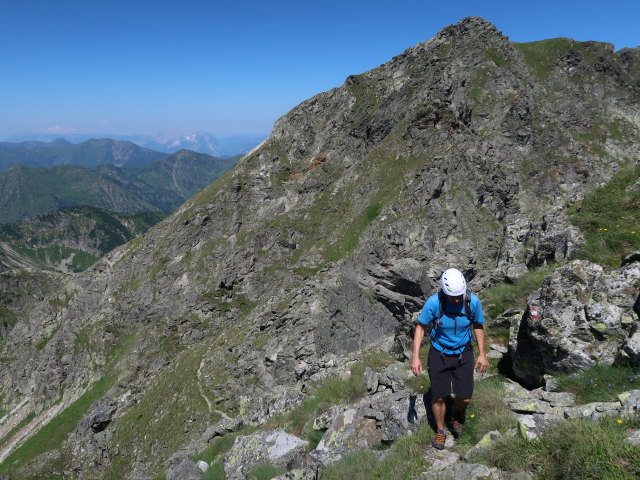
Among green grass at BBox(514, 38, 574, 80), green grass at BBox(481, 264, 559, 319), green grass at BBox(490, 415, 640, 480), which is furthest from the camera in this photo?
green grass at BBox(514, 38, 574, 80)

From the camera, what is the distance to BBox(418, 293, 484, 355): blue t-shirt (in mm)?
8891

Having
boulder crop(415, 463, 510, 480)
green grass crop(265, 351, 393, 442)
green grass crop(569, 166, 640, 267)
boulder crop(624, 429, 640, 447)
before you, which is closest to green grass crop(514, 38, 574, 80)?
green grass crop(569, 166, 640, 267)

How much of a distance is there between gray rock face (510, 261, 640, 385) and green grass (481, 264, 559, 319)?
168 inches

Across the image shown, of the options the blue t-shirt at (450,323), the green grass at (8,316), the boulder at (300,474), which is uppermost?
the blue t-shirt at (450,323)

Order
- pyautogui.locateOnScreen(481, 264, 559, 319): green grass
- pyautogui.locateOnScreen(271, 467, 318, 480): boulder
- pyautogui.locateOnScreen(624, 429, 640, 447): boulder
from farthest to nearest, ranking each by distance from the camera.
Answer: pyautogui.locateOnScreen(481, 264, 559, 319): green grass
pyautogui.locateOnScreen(271, 467, 318, 480): boulder
pyautogui.locateOnScreen(624, 429, 640, 447): boulder

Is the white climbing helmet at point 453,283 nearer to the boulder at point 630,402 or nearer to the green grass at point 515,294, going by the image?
the boulder at point 630,402

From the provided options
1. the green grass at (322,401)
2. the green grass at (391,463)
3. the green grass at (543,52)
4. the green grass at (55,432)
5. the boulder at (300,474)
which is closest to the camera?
the green grass at (391,463)

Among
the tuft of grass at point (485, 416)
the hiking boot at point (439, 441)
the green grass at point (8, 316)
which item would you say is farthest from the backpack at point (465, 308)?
the green grass at point (8, 316)

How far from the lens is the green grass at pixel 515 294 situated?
15.5 metres

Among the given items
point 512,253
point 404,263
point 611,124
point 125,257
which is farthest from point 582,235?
point 125,257

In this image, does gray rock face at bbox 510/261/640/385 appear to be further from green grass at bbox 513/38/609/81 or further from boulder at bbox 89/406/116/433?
green grass at bbox 513/38/609/81

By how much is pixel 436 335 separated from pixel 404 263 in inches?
2149

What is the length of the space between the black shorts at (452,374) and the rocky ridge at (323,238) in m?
17.5

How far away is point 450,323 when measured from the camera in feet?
→ 29.2
